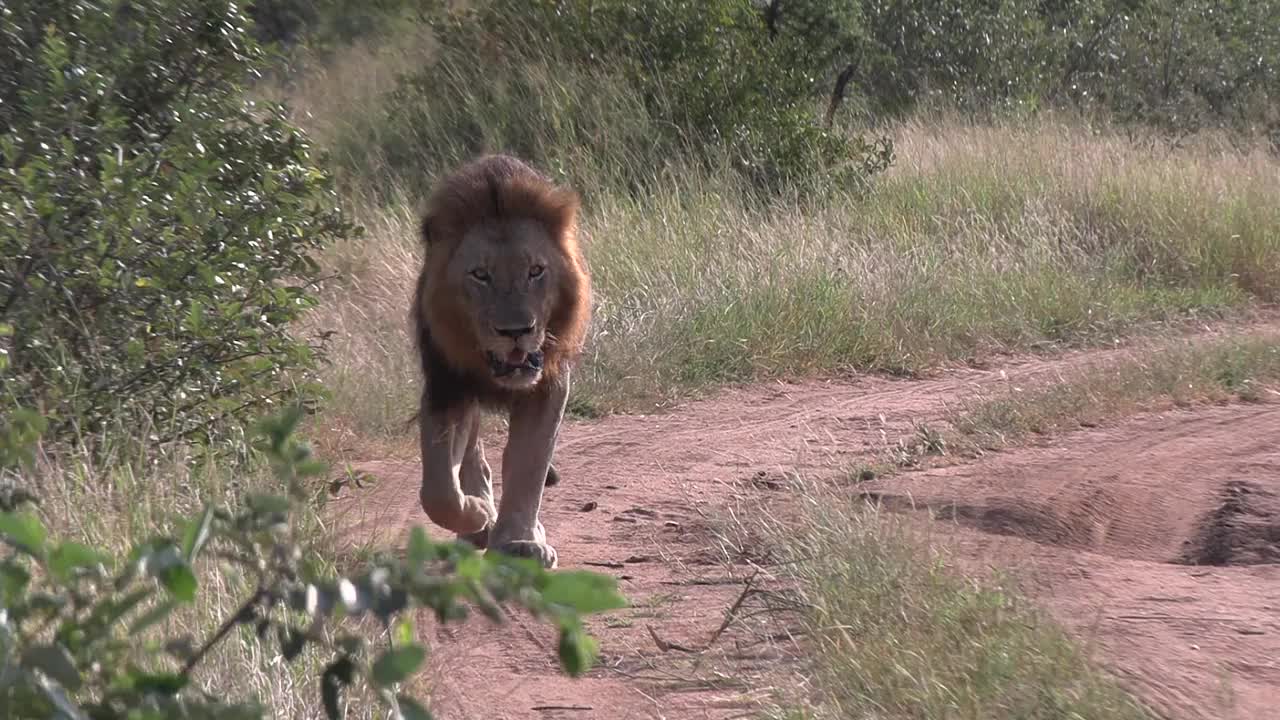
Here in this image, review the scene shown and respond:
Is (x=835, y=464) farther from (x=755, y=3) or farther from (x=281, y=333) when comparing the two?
(x=755, y=3)

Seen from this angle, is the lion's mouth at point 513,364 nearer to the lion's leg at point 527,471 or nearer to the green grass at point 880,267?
the lion's leg at point 527,471

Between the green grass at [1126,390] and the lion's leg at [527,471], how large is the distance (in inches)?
97.2

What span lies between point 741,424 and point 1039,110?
8.82 meters

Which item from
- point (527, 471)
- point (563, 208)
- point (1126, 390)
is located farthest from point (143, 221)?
point (1126, 390)

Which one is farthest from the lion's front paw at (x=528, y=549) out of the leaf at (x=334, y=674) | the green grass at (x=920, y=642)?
the leaf at (x=334, y=674)

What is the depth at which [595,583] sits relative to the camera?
1623 mm

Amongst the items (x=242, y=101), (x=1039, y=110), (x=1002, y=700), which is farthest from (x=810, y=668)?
(x=1039, y=110)

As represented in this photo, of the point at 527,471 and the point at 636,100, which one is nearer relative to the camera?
the point at 527,471

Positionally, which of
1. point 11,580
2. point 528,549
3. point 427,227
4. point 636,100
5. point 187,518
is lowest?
point 528,549

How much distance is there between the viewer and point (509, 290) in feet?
16.9

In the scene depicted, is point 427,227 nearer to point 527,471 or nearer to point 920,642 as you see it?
point 527,471

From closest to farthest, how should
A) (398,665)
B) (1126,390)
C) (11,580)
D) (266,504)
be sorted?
(398,665), (11,580), (266,504), (1126,390)

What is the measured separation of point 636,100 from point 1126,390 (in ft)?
18.6

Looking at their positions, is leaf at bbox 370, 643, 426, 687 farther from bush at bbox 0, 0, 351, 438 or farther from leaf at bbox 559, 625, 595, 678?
bush at bbox 0, 0, 351, 438
